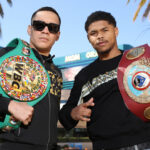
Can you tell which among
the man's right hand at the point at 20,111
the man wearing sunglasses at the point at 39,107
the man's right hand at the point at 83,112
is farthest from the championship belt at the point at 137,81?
the man's right hand at the point at 20,111

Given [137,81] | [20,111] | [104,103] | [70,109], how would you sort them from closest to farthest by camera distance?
1. [20,111]
2. [137,81]
3. [104,103]
4. [70,109]

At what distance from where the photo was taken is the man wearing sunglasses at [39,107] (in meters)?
2.02

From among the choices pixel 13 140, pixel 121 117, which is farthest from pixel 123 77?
pixel 13 140

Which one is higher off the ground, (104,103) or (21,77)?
(21,77)

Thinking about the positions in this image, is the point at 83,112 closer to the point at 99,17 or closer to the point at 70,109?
the point at 70,109

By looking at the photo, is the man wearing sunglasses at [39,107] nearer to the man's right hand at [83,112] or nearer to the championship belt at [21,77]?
the championship belt at [21,77]

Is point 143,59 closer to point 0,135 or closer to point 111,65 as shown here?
point 111,65

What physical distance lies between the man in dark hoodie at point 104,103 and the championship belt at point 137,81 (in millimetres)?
83

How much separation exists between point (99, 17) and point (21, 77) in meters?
1.25

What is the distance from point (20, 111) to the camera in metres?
1.97

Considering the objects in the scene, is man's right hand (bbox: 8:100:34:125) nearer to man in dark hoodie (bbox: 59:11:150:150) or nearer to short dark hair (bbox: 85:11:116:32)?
man in dark hoodie (bbox: 59:11:150:150)

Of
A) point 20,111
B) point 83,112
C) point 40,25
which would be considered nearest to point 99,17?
point 40,25

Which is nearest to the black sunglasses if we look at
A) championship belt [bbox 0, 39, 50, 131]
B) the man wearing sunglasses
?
the man wearing sunglasses

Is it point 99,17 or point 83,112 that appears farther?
point 99,17
